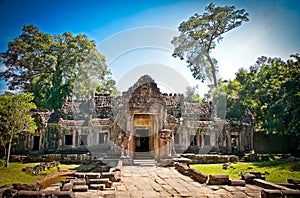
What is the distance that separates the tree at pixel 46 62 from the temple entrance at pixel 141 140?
14.1 meters

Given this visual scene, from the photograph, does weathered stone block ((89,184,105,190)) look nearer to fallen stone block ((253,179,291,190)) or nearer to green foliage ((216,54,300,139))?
fallen stone block ((253,179,291,190))

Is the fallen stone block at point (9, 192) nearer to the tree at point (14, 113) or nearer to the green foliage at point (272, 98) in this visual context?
the tree at point (14, 113)

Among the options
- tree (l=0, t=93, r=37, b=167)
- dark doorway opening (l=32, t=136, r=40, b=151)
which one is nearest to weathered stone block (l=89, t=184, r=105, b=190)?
Result: tree (l=0, t=93, r=37, b=167)

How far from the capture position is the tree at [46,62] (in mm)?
28875

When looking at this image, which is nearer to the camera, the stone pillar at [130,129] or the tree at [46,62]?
the stone pillar at [130,129]

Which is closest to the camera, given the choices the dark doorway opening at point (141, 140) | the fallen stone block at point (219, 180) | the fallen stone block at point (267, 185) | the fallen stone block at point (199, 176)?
the fallen stone block at point (267, 185)

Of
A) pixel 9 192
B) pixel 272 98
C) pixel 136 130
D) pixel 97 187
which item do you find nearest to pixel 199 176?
pixel 97 187

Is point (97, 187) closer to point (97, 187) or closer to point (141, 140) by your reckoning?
point (97, 187)

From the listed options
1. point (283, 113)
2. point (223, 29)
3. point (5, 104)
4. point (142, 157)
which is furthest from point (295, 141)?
point (5, 104)

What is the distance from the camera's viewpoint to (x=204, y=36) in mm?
30797

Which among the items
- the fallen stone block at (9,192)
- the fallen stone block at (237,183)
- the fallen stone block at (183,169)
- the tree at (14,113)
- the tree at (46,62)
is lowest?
the fallen stone block at (183,169)

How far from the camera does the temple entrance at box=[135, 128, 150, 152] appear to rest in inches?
746

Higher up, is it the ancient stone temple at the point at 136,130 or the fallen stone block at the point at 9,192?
the ancient stone temple at the point at 136,130

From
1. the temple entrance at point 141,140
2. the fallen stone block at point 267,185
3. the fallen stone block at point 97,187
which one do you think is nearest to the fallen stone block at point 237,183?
the fallen stone block at point 267,185
